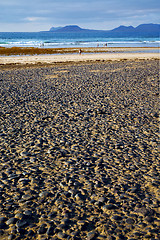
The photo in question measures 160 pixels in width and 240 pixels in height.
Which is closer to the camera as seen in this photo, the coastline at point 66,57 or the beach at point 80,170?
the beach at point 80,170

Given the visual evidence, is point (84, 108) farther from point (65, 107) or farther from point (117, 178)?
point (117, 178)

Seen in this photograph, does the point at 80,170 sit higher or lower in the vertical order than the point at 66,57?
lower

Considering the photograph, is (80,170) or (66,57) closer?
(80,170)

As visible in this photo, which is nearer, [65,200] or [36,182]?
[65,200]

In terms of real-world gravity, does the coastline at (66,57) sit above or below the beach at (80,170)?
above

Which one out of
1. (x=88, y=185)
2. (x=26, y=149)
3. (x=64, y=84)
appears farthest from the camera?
(x=64, y=84)

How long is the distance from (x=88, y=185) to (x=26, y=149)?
2.42 m

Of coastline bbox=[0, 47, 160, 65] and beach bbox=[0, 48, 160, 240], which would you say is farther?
coastline bbox=[0, 47, 160, 65]

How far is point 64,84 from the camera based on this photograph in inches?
637

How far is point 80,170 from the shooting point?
5.30m

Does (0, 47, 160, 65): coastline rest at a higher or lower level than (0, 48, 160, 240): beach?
higher

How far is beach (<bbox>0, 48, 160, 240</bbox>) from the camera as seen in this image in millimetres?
3676

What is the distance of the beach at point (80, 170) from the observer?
12.1ft

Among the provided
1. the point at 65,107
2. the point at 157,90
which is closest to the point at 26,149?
the point at 65,107
